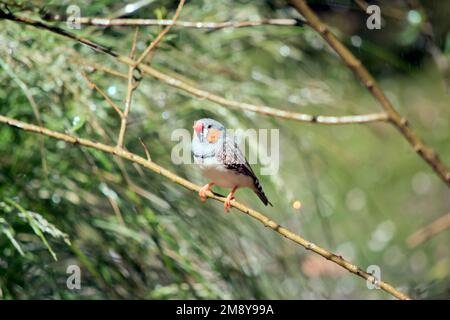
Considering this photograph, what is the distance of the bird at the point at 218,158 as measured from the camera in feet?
3.72

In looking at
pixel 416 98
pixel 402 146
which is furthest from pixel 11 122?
pixel 416 98

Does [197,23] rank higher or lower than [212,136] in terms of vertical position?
higher

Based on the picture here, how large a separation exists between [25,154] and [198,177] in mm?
360

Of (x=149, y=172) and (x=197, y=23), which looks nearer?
(x=197, y=23)

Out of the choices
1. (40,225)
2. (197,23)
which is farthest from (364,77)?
(40,225)

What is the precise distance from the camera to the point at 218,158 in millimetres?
1151

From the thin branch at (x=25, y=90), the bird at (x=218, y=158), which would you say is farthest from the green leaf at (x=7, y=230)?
the bird at (x=218, y=158)

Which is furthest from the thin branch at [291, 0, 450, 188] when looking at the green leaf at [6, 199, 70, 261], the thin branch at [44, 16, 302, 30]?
the green leaf at [6, 199, 70, 261]

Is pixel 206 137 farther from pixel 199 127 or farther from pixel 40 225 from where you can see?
pixel 40 225

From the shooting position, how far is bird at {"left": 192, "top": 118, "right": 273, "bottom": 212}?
1135mm

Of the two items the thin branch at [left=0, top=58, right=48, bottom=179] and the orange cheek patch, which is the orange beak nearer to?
the orange cheek patch

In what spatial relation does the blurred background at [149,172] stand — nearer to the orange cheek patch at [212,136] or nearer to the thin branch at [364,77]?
the orange cheek patch at [212,136]

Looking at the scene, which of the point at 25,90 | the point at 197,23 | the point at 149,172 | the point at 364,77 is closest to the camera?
the point at 364,77

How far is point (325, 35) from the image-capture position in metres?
0.86
